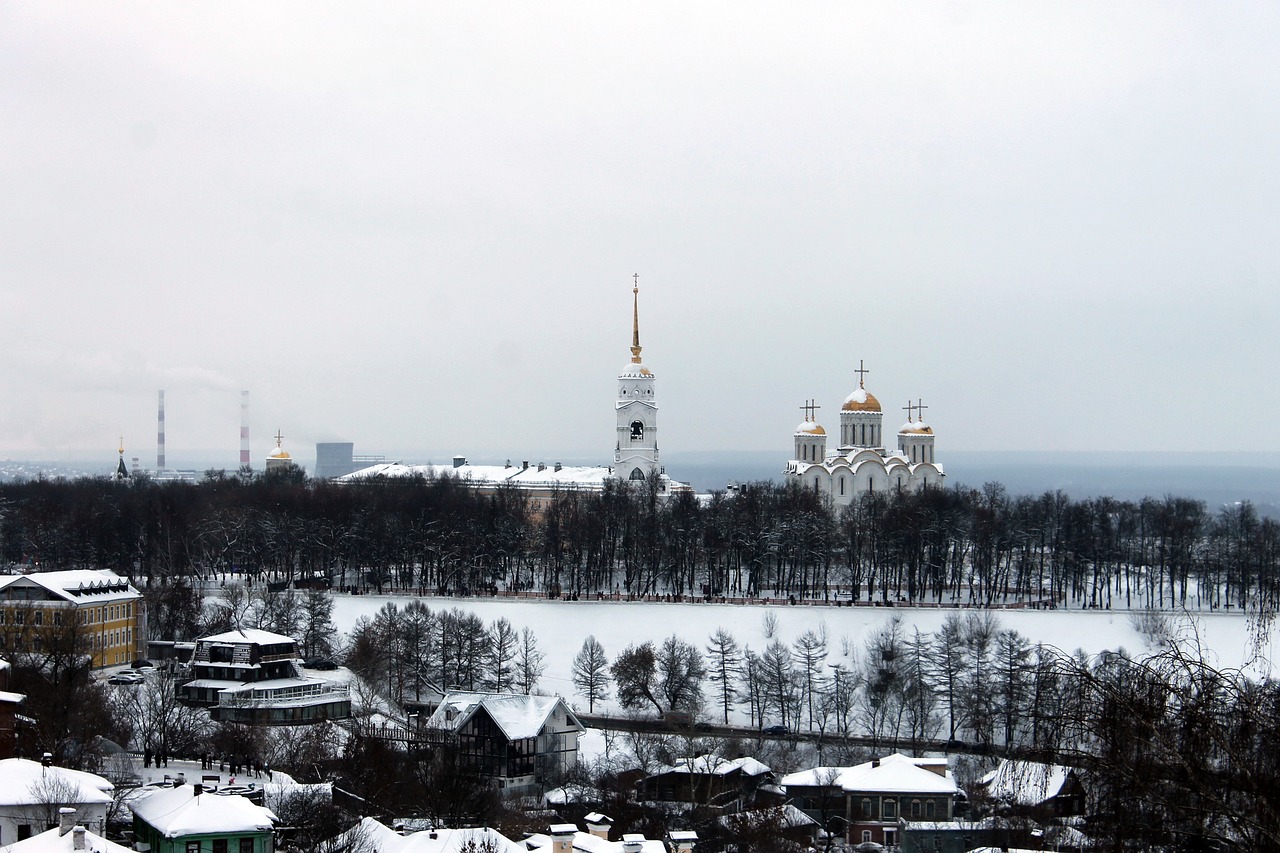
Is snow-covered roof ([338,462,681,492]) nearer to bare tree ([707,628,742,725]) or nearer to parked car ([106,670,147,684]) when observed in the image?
bare tree ([707,628,742,725])

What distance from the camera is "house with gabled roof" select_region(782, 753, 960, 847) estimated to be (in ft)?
119

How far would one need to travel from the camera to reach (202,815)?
28203mm

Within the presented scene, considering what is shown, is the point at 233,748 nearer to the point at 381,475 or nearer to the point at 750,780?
the point at 750,780

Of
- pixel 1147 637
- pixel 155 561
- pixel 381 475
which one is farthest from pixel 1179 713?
pixel 381 475

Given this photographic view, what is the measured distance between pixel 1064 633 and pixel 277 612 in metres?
26.2

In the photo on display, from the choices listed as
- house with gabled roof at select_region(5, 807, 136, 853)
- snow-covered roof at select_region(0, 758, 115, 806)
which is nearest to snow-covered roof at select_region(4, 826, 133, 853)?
house with gabled roof at select_region(5, 807, 136, 853)

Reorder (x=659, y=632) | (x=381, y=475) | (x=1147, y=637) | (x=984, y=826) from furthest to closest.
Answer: (x=381, y=475)
(x=659, y=632)
(x=1147, y=637)
(x=984, y=826)

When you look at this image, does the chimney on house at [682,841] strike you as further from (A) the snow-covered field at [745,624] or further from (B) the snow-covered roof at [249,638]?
(B) the snow-covered roof at [249,638]

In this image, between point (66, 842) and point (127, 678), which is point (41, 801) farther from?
point (127, 678)

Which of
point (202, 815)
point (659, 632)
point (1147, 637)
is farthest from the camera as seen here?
point (659, 632)

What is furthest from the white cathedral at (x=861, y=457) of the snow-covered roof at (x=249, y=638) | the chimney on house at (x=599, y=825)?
the chimney on house at (x=599, y=825)

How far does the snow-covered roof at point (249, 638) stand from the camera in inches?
1941

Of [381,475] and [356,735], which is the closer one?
[356,735]

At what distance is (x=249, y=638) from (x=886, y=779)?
69.7ft
